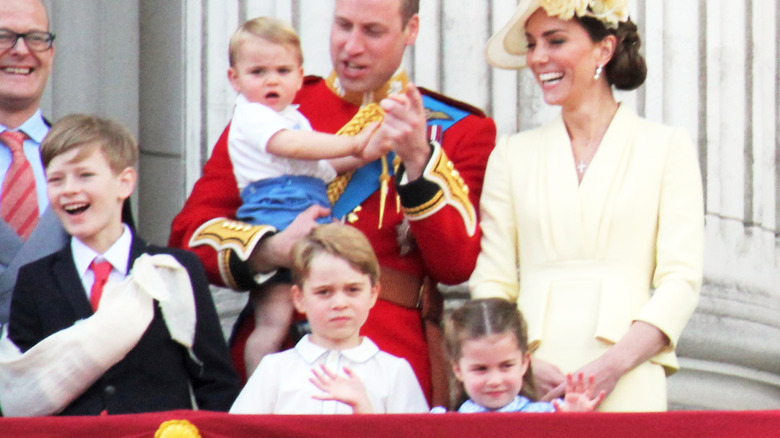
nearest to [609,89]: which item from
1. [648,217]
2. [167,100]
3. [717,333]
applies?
[648,217]

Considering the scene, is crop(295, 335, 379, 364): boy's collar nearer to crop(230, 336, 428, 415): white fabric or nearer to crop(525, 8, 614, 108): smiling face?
crop(230, 336, 428, 415): white fabric

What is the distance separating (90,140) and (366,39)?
2.72 ft

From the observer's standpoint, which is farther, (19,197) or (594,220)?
(19,197)

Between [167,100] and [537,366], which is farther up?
[167,100]

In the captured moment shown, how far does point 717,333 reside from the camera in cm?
529

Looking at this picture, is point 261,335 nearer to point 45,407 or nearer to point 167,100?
point 45,407

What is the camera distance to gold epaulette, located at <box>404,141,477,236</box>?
433cm

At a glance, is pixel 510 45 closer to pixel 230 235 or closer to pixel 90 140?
pixel 230 235

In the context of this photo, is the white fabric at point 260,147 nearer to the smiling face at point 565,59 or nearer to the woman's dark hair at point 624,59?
the smiling face at point 565,59

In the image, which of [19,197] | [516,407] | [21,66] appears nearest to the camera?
[516,407]

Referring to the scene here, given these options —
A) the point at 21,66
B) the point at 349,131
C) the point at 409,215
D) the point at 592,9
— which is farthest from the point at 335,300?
the point at 21,66

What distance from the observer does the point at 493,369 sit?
396 cm

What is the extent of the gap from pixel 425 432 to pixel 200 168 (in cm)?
232

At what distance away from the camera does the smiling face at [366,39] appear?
15.3 feet
